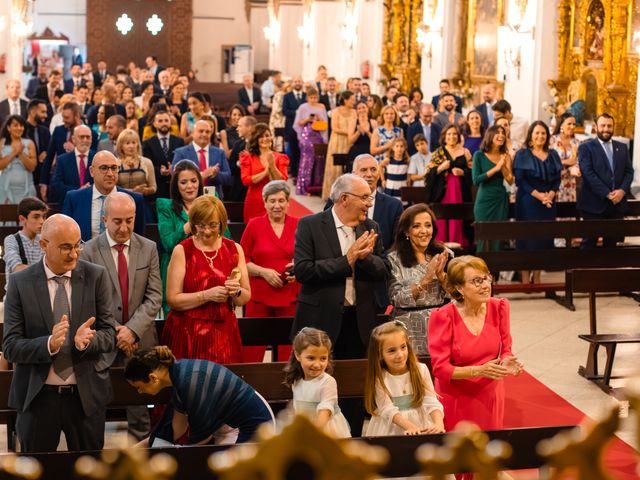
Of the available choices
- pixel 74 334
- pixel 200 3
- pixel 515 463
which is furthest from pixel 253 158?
pixel 200 3

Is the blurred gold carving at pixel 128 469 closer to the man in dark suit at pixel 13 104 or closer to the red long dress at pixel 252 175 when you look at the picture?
the red long dress at pixel 252 175

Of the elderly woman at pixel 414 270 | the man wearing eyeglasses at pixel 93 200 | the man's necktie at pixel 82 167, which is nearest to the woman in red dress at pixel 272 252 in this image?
the man wearing eyeglasses at pixel 93 200

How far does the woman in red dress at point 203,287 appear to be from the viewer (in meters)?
6.23

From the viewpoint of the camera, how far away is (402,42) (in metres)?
27.1

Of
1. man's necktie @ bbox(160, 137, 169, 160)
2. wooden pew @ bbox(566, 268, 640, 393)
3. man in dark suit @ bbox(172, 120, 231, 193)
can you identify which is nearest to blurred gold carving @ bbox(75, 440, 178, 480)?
wooden pew @ bbox(566, 268, 640, 393)

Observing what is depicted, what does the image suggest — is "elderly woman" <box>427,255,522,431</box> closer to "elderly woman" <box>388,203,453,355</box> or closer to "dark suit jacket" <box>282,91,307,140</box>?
"elderly woman" <box>388,203,453,355</box>

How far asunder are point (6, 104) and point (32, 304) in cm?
1168

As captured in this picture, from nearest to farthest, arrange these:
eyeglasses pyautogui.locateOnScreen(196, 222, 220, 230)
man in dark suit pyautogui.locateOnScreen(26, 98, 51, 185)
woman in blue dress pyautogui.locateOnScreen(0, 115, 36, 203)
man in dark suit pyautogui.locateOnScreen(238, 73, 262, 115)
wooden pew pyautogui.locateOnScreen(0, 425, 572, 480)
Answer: wooden pew pyautogui.locateOnScreen(0, 425, 572, 480)
eyeglasses pyautogui.locateOnScreen(196, 222, 220, 230)
woman in blue dress pyautogui.locateOnScreen(0, 115, 36, 203)
man in dark suit pyautogui.locateOnScreen(26, 98, 51, 185)
man in dark suit pyautogui.locateOnScreen(238, 73, 262, 115)

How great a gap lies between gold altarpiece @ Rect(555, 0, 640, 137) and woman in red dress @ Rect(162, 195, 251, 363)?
10.5m

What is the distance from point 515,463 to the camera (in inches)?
184

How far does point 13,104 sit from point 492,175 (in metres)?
8.12

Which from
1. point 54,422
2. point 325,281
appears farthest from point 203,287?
point 54,422

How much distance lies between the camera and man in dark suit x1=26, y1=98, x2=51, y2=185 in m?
12.3

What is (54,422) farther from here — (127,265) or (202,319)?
(202,319)
